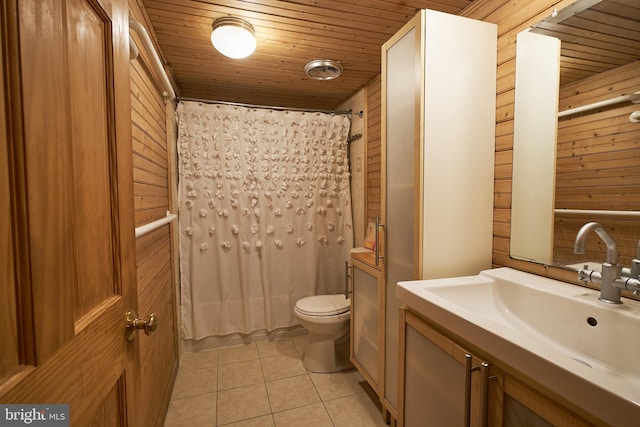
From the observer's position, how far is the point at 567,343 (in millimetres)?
951

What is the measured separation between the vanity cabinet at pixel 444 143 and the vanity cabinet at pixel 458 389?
0.31m

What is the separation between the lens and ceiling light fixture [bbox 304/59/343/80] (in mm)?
2154

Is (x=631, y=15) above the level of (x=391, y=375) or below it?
above

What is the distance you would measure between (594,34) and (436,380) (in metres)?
1.39

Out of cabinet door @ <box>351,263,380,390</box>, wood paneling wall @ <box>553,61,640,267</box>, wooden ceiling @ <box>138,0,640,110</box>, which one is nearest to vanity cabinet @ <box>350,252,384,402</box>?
cabinet door @ <box>351,263,380,390</box>

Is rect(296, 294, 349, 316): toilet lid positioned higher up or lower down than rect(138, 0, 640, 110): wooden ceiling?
lower down

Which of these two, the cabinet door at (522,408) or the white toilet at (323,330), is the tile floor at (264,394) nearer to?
the white toilet at (323,330)

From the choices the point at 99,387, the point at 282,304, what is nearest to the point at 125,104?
the point at 99,387

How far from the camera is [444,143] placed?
1305mm

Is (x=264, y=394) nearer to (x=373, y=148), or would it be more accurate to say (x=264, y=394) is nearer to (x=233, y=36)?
(x=373, y=148)

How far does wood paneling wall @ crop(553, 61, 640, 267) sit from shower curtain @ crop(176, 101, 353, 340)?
1831mm

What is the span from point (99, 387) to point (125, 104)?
2.19ft

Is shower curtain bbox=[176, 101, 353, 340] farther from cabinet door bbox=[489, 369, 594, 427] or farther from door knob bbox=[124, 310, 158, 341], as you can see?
cabinet door bbox=[489, 369, 594, 427]

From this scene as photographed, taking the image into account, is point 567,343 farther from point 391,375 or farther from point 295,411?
point 295,411
